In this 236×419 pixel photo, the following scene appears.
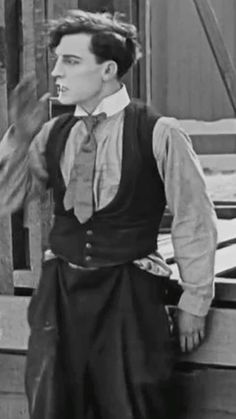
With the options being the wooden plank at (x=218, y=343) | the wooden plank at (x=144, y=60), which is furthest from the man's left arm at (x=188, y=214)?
the wooden plank at (x=144, y=60)

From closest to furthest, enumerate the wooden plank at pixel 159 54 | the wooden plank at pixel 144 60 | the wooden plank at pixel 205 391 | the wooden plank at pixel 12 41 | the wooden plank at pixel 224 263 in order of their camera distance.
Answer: the wooden plank at pixel 205 391 < the wooden plank at pixel 12 41 < the wooden plank at pixel 224 263 < the wooden plank at pixel 144 60 < the wooden plank at pixel 159 54

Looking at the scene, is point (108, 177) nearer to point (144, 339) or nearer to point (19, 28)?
point (144, 339)

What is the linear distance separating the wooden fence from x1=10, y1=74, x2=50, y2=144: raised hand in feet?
1.32

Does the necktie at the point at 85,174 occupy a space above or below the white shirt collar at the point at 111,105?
below

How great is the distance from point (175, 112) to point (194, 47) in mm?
603

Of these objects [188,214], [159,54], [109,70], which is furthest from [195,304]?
[159,54]

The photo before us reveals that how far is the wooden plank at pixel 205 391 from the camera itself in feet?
13.5

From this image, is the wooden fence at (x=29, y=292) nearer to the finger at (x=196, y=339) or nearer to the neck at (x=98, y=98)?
the finger at (x=196, y=339)

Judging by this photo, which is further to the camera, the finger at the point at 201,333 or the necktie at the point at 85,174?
the finger at the point at 201,333

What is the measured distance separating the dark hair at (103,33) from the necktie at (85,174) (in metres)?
0.19

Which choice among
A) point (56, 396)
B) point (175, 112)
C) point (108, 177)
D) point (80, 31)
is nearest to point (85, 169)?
point (108, 177)

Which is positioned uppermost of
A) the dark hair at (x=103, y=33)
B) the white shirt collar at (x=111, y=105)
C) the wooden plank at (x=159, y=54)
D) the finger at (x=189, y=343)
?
the dark hair at (x=103, y=33)

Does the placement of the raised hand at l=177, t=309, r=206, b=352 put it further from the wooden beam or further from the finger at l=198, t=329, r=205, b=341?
the wooden beam

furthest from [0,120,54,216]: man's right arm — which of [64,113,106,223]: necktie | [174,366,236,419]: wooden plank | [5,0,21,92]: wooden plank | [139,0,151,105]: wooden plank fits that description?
[139,0,151,105]: wooden plank
